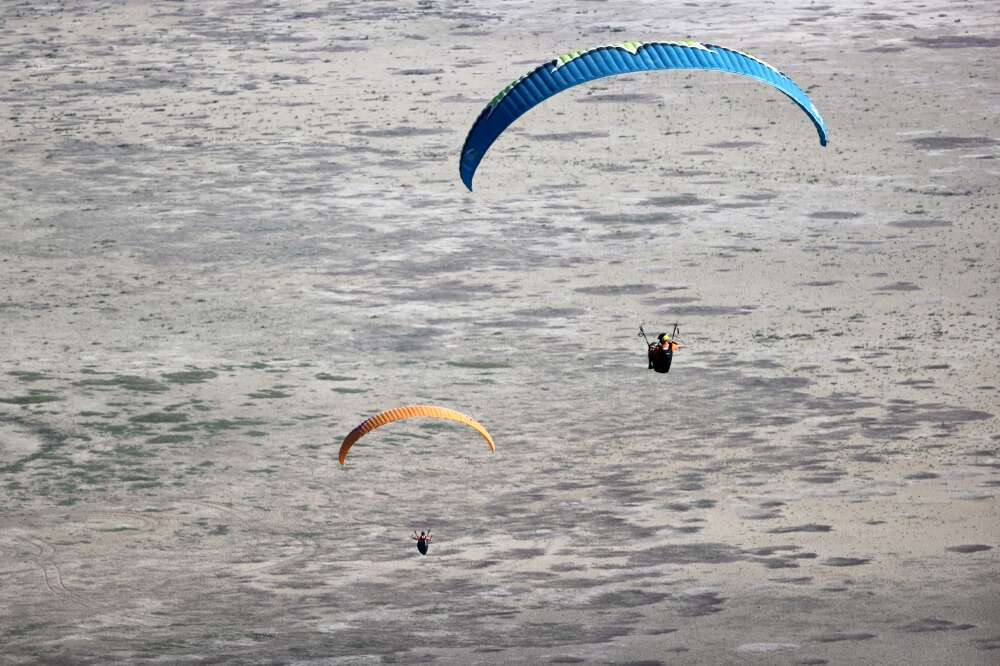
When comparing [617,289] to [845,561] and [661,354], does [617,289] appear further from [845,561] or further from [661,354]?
[661,354]

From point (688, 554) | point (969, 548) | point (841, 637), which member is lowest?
point (841, 637)

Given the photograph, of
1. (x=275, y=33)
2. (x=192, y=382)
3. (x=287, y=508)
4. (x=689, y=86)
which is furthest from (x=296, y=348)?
(x=275, y=33)

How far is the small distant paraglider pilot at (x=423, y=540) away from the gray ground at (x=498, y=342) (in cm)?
44

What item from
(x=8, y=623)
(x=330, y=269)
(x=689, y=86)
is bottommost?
(x=8, y=623)

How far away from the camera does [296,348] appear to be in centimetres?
7338

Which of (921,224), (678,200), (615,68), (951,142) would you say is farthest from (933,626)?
(951,142)

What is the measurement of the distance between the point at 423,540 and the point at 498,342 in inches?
745

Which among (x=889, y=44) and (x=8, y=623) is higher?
(x=889, y=44)

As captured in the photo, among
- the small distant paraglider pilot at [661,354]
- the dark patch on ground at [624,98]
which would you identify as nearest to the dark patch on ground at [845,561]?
the small distant paraglider pilot at [661,354]

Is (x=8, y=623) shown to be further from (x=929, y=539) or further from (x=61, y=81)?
(x=61, y=81)

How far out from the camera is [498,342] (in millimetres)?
73938

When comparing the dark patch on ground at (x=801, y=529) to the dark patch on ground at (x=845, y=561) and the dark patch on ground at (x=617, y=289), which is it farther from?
the dark patch on ground at (x=617, y=289)

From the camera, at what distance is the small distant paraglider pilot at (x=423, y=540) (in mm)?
55281

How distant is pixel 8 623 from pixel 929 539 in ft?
69.6
